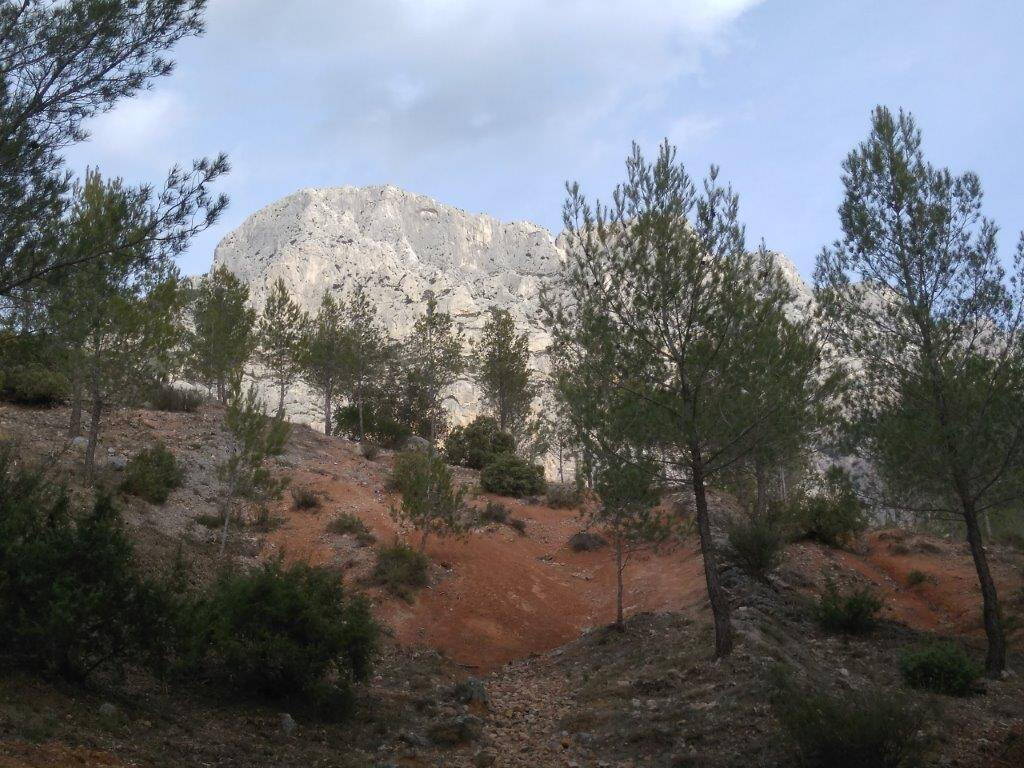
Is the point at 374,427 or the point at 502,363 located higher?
the point at 502,363

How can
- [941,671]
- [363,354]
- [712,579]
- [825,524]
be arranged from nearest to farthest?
[941,671]
[712,579]
[825,524]
[363,354]

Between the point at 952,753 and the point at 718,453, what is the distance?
17.8ft

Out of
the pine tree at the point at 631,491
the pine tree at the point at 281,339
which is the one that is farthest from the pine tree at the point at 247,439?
the pine tree at the point at 281,339

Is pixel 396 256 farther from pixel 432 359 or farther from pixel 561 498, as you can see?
pixel 561 498

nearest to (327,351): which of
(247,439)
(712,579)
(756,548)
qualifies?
(247,439)

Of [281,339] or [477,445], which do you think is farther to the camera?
[281,339]

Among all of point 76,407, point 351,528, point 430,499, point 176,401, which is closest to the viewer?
point 430,499

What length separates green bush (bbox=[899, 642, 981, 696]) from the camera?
11.5 meters

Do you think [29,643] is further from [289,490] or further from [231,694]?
[289,490]

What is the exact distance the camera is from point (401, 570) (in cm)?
1881

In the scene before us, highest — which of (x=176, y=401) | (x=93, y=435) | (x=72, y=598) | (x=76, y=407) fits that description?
(x=176, y=401)

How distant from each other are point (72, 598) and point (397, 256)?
329 feet

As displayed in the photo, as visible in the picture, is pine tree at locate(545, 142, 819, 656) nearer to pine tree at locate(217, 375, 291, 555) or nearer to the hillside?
the hillside

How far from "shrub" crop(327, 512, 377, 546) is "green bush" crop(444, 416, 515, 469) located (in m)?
15.3
